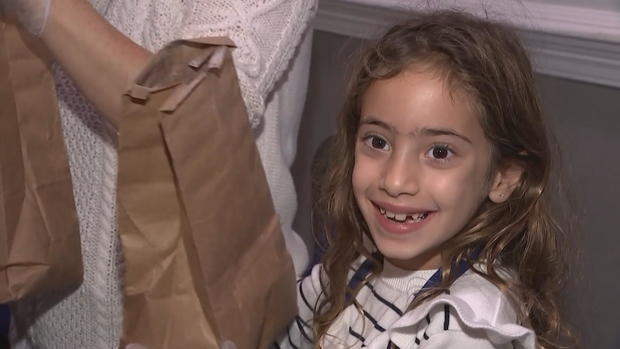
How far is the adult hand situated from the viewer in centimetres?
76

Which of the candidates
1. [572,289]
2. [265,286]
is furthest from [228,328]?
[572,289]

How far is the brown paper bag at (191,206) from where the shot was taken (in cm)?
72

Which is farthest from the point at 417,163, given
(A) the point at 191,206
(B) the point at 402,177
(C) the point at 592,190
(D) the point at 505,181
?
(C) the point at 592,190

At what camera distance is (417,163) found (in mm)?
859

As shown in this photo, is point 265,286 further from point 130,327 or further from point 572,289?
point 572,289

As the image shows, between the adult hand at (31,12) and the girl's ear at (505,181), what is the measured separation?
0.50 metres

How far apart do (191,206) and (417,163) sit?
25cm

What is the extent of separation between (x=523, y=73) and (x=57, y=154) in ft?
1.68

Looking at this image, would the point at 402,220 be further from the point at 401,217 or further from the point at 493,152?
the point at 493,152

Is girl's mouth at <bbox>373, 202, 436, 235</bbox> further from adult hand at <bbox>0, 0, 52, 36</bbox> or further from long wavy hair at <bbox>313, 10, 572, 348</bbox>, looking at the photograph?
adult hand at <bbox>0, 0, 52, 36</bbox>

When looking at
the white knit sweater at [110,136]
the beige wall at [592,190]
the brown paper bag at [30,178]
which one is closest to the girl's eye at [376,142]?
the white knit sweater at [110,136]

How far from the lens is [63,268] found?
872 millimetres

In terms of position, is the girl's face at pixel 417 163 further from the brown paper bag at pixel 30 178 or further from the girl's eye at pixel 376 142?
the brown paper bag at pixel 30 178

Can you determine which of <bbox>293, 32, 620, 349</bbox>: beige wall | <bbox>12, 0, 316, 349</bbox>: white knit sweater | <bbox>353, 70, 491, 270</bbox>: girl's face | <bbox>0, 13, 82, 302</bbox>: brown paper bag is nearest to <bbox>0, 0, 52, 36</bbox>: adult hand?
<bbox>0, 13, 82, 302</bbox>: brown paper bag
